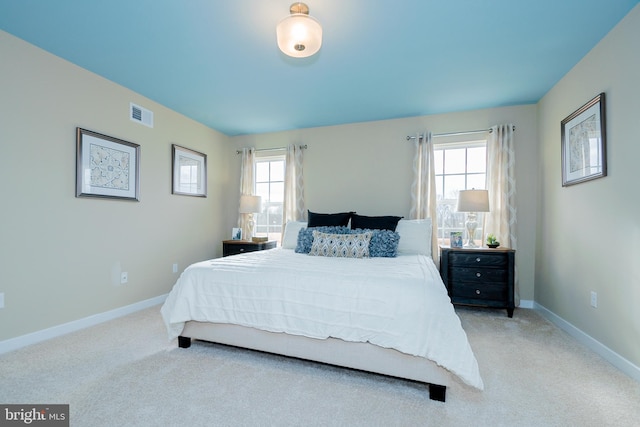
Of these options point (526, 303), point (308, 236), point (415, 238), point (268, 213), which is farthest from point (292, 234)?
point (526, 303)

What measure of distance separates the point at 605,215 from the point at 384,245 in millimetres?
1730

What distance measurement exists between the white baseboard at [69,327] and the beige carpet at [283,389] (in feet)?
0.31

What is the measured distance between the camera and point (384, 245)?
9.77ft

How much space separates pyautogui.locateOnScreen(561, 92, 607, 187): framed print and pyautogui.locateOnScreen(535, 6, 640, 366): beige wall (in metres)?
0.06

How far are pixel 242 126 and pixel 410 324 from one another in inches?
145

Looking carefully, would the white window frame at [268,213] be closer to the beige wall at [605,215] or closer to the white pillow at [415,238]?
the white pillow at [415,238]

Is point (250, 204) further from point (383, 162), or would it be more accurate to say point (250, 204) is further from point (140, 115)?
point (383, 162)

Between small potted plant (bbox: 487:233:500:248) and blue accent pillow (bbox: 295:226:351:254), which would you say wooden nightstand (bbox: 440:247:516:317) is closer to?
small potted plant (bbox: 487:233:500:248)

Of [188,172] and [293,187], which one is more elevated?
[188,172]

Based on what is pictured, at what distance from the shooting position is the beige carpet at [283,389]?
5.06 feet

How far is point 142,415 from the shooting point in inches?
60.7

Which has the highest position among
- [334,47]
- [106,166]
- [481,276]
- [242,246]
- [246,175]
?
[334,47]

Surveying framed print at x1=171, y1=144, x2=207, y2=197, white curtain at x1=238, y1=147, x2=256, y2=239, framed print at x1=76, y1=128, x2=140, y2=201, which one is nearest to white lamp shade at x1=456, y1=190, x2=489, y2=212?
white curtain at x1=238, y1=147, x2=256, y2=239

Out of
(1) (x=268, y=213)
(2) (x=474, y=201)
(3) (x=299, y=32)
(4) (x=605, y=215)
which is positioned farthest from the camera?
(1) (x=268, y=213)
